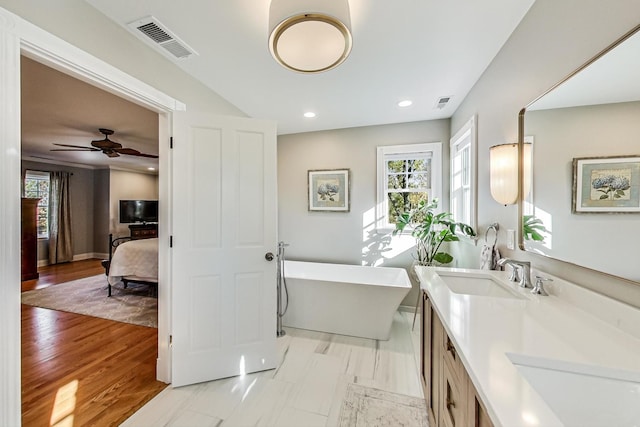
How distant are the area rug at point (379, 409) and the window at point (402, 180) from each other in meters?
1.98

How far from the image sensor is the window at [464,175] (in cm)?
229

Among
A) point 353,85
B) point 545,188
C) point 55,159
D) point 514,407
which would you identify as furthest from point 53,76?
point 55,159

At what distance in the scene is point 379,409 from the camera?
1.67 meters

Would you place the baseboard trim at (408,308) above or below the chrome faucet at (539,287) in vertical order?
below

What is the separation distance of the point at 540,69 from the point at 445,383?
5.48 ft

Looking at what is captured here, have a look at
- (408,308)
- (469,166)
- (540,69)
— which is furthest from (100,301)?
(540,69)

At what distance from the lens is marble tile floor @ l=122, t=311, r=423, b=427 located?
5.24ft

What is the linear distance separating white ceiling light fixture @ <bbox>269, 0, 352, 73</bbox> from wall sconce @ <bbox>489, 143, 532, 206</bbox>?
1.12m

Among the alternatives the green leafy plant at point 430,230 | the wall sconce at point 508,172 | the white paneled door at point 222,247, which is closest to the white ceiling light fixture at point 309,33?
the white paneled door at point 222,247

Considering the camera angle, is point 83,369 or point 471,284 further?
point 83,369

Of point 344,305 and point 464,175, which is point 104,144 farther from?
point 464,175

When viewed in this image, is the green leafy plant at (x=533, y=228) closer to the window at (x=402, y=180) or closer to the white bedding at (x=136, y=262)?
the window at (x=402, y=180)

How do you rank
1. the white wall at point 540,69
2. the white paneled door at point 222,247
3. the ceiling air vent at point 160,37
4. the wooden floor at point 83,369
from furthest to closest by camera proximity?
the white paneled door at point 222,247 → the wooden floor at point 83,369 → the ceiling air vent at point 160,37 → the white wall at point 540,69

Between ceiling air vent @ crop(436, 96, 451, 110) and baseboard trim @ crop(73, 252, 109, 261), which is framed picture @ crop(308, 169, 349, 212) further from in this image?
baseboard trim @ crop(73, 252, 109, 261)
